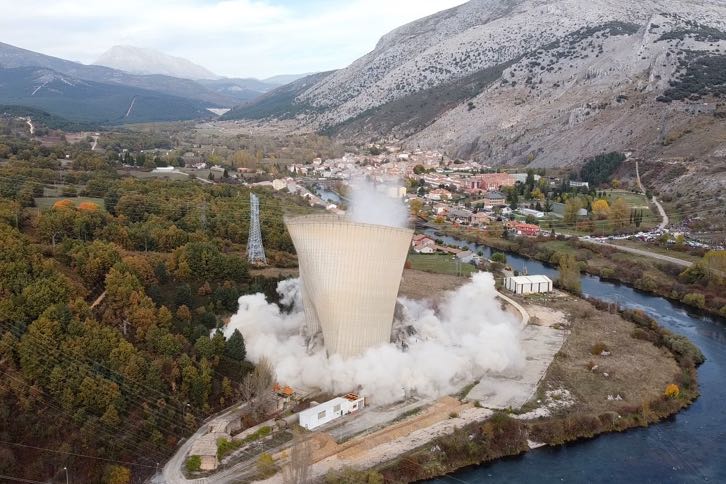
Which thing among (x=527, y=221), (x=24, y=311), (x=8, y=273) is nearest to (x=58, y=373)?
(x=24, y=311)

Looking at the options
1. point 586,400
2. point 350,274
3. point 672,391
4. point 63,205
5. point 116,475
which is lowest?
point 586,400

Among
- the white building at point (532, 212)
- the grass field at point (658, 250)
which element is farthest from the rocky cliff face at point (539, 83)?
the grass field at point (658, 250)

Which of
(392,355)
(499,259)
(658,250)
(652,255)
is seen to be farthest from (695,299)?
(392,355)

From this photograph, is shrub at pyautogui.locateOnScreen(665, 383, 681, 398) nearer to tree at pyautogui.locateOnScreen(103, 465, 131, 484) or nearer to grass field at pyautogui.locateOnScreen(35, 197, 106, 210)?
tree at pyautogui.locateOnScreen(103, 465, 131, 484)

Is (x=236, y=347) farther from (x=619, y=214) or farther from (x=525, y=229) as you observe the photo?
(x=619, y=214)

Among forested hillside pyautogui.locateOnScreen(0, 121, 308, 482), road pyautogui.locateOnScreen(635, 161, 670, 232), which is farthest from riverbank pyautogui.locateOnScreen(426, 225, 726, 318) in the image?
forested hillside pyautogui.locateOnScreen(0, 121, 308, 482)

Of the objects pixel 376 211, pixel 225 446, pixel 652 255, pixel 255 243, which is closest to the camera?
pixel 225 446

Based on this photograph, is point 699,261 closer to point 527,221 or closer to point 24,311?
point 527,221
